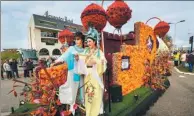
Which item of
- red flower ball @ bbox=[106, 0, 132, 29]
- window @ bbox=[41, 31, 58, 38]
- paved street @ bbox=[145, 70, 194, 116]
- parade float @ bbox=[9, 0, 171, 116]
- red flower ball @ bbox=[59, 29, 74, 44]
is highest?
window @ bbox=[41, 31, 58, 38]

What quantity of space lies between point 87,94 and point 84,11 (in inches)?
92.5

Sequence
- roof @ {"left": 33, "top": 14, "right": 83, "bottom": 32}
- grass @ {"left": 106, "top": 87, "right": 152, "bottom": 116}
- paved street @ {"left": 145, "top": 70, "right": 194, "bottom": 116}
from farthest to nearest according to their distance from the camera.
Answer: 1. roof @ {"left": 33, "top": 14, "right": 83, "bottom": 32}
2. paved street @ {"left": 145, "top": 70, "right": 194, "bottom": 116}
3. grass @ {"left": 106, "top": 87, "right": 152, "bottom": 116}

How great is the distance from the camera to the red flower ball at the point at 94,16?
556 centimetres

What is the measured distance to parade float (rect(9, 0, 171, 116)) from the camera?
15.1 ft

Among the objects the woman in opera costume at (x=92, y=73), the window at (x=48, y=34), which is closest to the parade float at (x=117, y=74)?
the woman in opera costume at (x=92, y=73)

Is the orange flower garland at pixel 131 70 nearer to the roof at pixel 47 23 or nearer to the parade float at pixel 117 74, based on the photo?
the parade float at pixel 117 74

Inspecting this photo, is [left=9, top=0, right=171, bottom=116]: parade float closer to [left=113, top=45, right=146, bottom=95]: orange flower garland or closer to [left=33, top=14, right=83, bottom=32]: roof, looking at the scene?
[left=113, top=45, right=146, bottom=95]: orange flower garland

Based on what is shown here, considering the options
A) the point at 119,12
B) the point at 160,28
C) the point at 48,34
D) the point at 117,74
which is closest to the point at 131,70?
the point at 117,74

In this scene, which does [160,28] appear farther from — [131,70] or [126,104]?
[126,104]

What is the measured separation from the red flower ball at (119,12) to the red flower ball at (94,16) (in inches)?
68.6

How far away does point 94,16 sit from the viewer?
218 inches

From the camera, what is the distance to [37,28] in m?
42.1

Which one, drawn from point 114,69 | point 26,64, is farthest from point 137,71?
point 26,64

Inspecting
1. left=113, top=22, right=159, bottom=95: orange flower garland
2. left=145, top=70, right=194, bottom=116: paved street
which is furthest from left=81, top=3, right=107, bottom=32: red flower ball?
left=145, top=70, right=194, bottom=116: paved street
